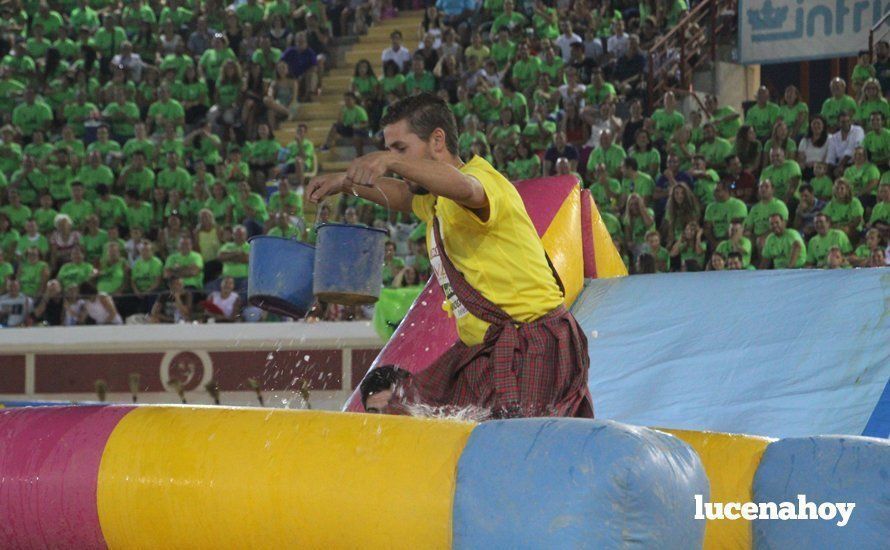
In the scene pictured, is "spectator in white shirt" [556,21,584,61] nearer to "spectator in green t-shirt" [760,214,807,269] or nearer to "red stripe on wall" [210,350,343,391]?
"spectator in green t-shirt" [760,214,807,269]

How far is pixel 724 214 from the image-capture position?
9516 mm

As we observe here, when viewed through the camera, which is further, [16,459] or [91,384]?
[91,384]

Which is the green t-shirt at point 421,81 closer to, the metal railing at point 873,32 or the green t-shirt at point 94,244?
the green t-shirt at point 94,244

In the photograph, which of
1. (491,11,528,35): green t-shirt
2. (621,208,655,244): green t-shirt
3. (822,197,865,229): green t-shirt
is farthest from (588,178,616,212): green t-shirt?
(491,11,528,35): green t-shirt

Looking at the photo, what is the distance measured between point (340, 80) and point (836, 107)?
5.46 meters

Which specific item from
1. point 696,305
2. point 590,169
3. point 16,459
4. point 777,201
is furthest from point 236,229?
point 16,459

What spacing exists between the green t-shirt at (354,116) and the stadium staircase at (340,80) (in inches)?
11.0

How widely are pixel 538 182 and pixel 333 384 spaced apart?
382 centimetres

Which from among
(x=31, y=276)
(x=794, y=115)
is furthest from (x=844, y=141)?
(x=31, y=276)

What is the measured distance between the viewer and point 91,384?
9.73 meters

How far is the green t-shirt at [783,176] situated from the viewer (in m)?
9.72

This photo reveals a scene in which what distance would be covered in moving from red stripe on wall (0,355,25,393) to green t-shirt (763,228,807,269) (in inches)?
204

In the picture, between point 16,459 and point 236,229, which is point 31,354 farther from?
point 16,459

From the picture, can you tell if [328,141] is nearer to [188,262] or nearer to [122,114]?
[122,114]
